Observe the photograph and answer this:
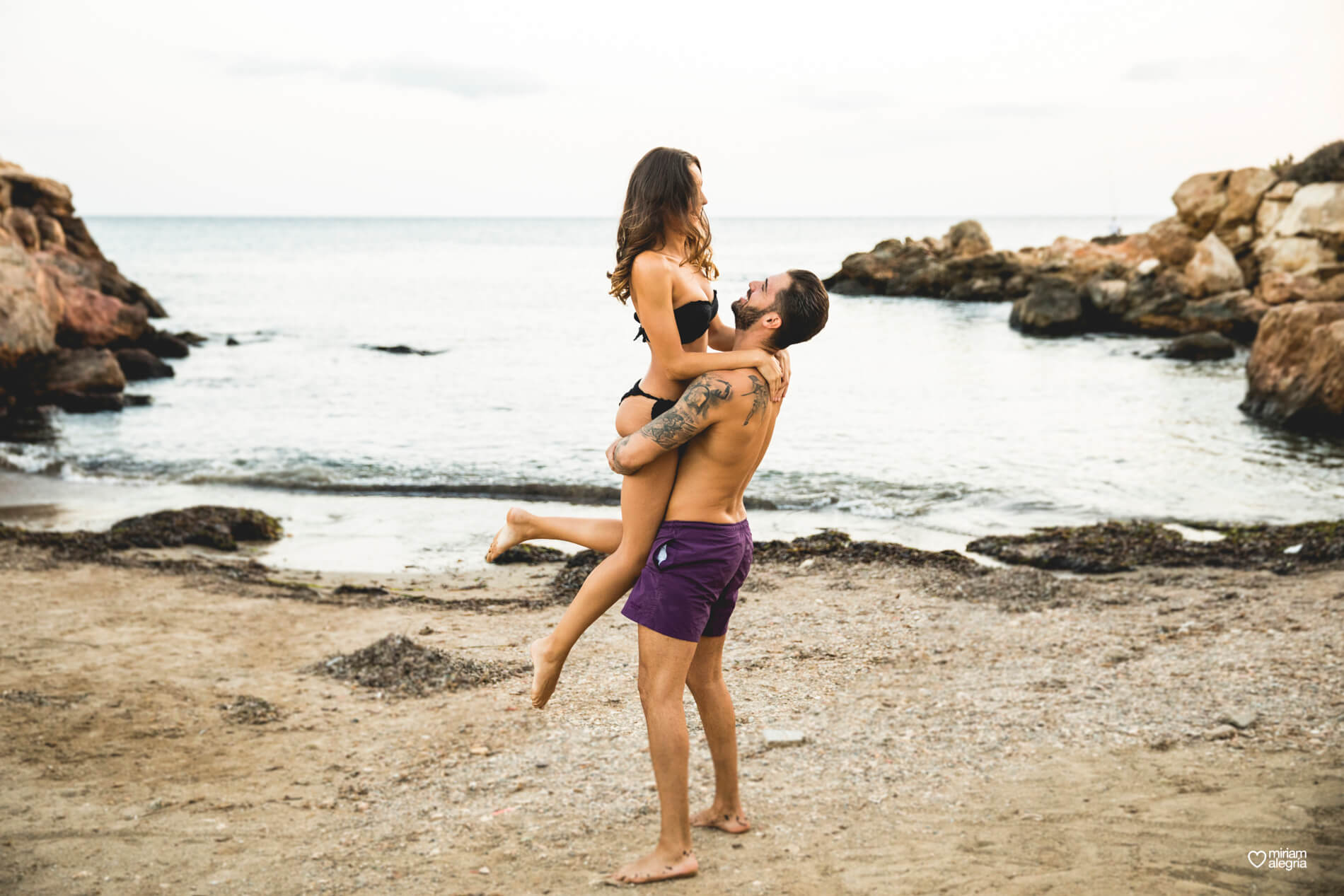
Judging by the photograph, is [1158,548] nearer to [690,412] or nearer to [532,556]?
[532,556]

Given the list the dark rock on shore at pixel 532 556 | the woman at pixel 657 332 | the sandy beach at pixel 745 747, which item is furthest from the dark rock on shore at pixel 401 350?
the woman at pixel 657 332

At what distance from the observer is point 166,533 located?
34.7 ft

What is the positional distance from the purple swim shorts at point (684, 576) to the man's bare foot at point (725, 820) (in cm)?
103

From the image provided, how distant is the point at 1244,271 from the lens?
1315 inches

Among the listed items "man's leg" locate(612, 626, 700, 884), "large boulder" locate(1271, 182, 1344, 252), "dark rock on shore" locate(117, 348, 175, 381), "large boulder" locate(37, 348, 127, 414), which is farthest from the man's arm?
"large boulder" locate(1271, 182, 1344, 252)

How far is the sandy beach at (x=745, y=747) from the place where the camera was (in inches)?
163

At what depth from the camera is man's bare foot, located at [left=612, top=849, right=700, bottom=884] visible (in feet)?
13.0

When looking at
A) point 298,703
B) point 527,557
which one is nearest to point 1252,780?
point 298,703

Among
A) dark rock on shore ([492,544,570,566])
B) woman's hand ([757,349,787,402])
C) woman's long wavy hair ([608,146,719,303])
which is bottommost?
dark rock on shore ([492,544,570,566])

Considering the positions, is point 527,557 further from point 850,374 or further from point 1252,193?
point 1252,193

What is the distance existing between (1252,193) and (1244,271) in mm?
2773

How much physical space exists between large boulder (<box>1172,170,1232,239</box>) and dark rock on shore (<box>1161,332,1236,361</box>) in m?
7.90

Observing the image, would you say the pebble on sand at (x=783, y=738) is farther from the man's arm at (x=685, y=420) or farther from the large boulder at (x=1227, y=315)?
the large boulder at (x=1227, y=315)

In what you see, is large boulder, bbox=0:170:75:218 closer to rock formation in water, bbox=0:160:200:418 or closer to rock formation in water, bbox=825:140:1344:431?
rock formation in water, bbox=0:160:200:418
